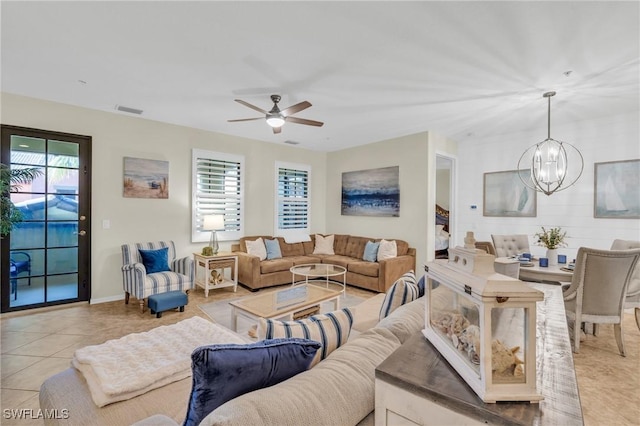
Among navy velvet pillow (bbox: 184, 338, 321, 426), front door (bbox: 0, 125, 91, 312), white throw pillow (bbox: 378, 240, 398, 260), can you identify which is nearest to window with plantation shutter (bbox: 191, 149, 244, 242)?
front door (bbox: 0, 125, 91, 312)

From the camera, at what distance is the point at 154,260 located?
407cm

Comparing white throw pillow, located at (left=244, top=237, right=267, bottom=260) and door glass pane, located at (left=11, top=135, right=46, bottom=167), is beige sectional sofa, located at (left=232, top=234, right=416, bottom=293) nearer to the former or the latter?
white throw pillow, located at (left=244, top=237, right=267, bottom=260)

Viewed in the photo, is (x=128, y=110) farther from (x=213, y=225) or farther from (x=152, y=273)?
(x=152, y=273)

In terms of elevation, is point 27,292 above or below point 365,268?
below

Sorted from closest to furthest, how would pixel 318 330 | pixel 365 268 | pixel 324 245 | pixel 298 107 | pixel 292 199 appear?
pixel 318 330 → pixel 298 107 → pixel 365 268 → pixel 324 245 → pixel 292 199

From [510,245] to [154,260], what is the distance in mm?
5039

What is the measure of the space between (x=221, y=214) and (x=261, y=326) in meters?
4.34

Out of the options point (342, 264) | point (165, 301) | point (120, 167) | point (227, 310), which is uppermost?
point (120, 167)

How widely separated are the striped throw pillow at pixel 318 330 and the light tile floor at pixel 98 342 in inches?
72.3

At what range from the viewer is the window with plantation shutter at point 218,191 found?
Answer: 5043mm

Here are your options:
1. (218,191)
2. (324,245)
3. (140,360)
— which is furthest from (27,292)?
(324,245)

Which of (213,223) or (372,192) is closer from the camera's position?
(213,223)

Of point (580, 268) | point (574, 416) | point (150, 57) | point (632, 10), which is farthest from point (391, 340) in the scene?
point (150, 57)

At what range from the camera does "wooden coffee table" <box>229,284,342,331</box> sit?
2.70 metres
